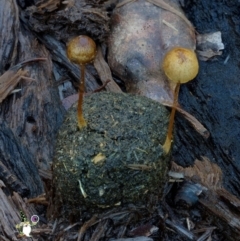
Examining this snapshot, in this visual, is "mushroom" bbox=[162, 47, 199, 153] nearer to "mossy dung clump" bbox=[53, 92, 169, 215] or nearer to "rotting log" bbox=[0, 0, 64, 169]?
"mossy dung clump" bbox=[53, 92, 169, 215]

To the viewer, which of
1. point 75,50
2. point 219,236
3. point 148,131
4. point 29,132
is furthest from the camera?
point 29,132

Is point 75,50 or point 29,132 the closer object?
point 75,50

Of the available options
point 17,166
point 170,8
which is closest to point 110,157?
point 17,166

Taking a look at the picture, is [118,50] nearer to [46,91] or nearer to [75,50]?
[46,91]

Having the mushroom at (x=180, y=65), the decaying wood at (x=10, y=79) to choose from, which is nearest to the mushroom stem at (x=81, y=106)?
the mushroom at (x=180, y=65)

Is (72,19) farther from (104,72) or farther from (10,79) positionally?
(10,79)

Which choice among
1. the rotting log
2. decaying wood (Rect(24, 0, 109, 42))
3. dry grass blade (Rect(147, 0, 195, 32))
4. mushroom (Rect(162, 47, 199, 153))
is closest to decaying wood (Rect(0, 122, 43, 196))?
the rotting log

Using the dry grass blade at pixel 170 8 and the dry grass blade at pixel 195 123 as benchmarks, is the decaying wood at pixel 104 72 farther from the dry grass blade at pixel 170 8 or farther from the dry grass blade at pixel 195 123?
the dry grass blade at pixel 170 8

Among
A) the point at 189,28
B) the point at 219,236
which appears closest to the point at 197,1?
the point at 189,28
